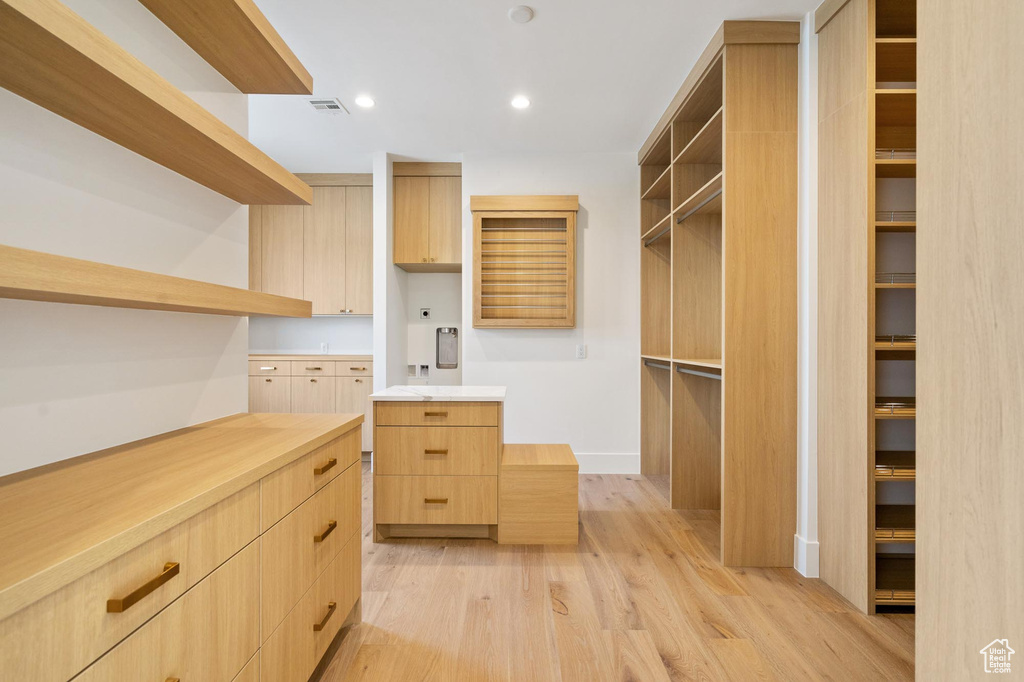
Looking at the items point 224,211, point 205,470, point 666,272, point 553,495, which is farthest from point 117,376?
point 666,272

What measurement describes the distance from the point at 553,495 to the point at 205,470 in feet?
6.14

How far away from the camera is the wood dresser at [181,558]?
24.9 inches

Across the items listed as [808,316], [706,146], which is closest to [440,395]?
[808,316]

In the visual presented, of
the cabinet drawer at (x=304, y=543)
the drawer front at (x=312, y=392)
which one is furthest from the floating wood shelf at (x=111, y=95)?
A: the drawer front at (x=312, y=392)

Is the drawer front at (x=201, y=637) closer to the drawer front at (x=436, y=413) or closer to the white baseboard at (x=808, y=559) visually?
the drawer front at (x=436, y=413)

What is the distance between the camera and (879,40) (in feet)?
6.24

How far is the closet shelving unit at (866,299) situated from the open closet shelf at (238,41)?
2.23 m

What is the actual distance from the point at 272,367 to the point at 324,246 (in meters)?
1.23

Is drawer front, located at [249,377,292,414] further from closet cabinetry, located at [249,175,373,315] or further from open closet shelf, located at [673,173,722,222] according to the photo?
open closet shelf, located at [673,173,722,222]

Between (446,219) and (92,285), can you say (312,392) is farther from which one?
(92,285)

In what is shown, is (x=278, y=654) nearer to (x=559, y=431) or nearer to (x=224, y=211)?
(x=224, y=211)

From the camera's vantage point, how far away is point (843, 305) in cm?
203
